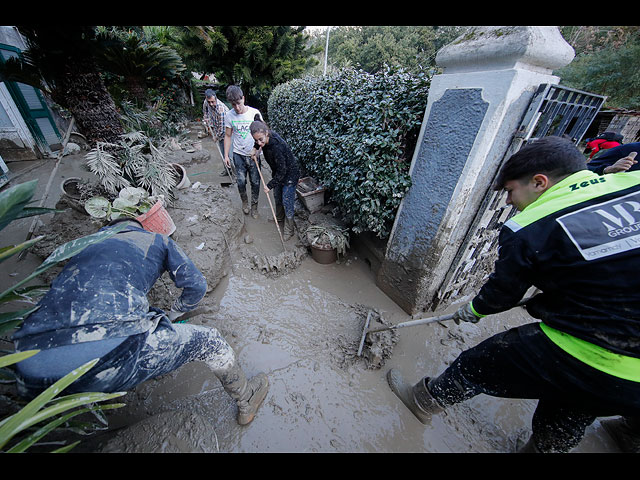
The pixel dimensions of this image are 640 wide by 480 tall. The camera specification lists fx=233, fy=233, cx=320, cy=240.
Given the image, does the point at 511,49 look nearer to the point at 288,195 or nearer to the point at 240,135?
the point at 288,195

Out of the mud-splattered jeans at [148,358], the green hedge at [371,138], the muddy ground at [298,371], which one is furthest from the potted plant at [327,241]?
the mud-splattered jeans at [148,358]

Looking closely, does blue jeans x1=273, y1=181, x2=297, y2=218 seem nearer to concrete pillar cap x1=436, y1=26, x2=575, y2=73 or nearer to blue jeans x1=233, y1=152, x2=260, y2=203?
blue jeans x1=233, y1=152, x2=260, y2=203

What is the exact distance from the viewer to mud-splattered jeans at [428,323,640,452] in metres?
1.26

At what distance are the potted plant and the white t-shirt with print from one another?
77.5 inches

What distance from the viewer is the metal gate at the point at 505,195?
6.40 ft

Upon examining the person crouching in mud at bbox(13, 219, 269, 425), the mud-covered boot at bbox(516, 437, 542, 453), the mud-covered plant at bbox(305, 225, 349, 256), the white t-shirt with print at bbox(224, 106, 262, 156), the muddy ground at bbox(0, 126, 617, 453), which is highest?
the white t-shirt with print at bbox(224, 106, 262, 156)

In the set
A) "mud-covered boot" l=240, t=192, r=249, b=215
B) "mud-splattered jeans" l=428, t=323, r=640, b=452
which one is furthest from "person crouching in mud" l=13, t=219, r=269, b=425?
"mud-covered boot" l=240, t=192, r=249, b=215

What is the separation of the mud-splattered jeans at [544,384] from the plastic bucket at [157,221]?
365 cm

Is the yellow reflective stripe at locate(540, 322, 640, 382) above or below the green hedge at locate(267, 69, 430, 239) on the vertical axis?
below

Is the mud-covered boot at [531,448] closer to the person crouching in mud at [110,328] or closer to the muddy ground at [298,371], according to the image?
the muddy ground at [298,371]

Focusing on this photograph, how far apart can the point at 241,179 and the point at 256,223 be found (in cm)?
91

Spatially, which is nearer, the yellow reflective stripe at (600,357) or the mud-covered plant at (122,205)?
the yellow reflective stripe at (600,357)

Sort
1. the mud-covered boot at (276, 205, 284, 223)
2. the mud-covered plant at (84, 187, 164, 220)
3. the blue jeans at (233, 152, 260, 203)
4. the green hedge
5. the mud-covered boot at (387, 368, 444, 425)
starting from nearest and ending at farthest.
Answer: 1. the mud-covered boot at (387, 368, 444, 425)
2. the green hedge
3. the mud-covered plant at (84, 187, 164, 220)
4. the blue jeans at (233, 152, 260, 203)
5. the mud-covered boot at (276, 205, 284, 223)
